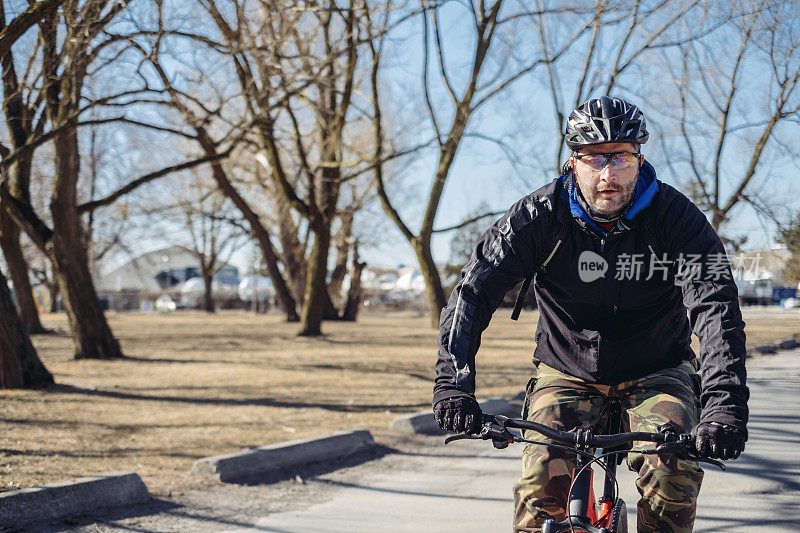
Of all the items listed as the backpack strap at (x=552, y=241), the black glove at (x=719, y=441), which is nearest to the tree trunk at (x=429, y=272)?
the backpack strap at (x=552, y=241)

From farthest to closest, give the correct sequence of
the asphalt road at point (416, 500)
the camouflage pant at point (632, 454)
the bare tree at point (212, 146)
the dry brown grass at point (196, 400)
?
the bare tree at point (212, 146), the dry brown grass at point (196, 400), the asphalt road at point (416, 500), the camouflage pant at point (632, 454)

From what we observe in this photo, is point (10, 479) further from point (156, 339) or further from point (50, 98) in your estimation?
point (156, 339)

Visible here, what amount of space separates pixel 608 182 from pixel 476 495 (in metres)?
3.58

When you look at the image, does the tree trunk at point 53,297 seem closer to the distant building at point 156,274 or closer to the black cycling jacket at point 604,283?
the black cycling jacket at point 604,283

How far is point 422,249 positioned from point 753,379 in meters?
10.8

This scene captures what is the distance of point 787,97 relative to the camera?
18.8 m

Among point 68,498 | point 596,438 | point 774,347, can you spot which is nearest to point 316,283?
point 774,347

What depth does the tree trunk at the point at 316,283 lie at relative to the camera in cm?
2022

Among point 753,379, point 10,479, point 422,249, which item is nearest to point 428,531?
point 10,479

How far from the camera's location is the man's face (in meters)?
3.04

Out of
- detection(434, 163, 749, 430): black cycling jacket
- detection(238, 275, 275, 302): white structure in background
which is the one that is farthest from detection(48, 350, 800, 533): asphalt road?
detection(238, 275, 275, 302): white structure in background

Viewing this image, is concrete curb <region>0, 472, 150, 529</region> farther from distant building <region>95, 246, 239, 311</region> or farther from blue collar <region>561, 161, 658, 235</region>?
distant building <region>95, 246, 239, 311</region>

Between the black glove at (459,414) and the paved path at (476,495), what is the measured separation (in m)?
2.60

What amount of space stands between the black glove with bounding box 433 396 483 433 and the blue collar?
91cm
